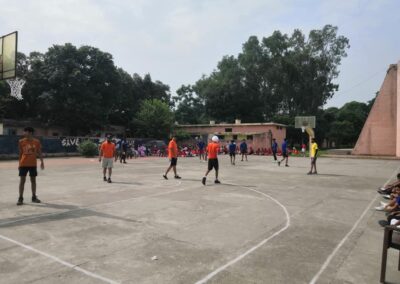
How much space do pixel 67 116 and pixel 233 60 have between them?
34186 millimetres

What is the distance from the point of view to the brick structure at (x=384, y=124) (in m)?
35.2

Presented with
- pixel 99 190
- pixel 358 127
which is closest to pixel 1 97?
pixel 99 190

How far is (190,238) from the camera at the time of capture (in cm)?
605

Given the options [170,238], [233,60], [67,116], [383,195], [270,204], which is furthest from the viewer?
[233,60]

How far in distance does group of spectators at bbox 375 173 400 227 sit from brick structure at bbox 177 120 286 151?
32896 millimetres

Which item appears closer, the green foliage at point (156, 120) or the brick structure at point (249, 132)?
the brick structure at point (249, 132)

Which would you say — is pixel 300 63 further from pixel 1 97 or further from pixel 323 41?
pixel 1 97

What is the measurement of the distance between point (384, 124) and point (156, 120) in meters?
25.4

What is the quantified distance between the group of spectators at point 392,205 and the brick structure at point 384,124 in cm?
2741

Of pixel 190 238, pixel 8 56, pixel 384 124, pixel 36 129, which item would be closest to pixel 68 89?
pixel 36 129

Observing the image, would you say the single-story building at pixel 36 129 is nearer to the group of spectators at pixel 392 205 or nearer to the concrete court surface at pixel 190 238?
the concrete court surface at pixel 190 238

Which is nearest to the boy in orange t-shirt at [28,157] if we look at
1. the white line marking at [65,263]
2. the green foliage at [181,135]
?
the white line marking at [65,263]

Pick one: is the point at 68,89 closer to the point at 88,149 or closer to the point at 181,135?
the point at 88,149

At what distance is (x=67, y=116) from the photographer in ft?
137
